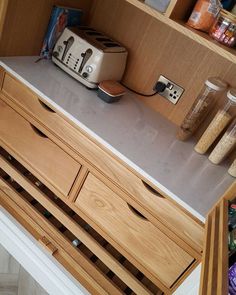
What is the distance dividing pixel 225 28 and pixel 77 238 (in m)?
1.09

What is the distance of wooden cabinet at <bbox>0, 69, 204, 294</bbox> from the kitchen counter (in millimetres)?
43

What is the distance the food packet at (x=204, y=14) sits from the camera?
106 cm

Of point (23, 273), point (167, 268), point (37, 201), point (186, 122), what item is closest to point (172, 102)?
point (186, 122)

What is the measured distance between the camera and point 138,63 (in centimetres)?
144

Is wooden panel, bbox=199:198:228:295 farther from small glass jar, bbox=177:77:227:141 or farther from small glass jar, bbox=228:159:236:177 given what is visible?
small glass jar, bbox=177:77:227:141

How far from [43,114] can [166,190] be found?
61 cm

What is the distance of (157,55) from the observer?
1373 mm

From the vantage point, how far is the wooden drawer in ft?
3.28

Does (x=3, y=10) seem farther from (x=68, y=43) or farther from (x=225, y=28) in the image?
(x=225, y=28)

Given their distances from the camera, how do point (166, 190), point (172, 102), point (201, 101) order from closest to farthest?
1. point (166, 190)
2. point (201, 101)
3. point (172, 102)

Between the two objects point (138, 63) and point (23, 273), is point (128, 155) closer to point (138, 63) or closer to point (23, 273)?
point (138, 63)

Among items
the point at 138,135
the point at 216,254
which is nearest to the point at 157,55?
the point at 138,135

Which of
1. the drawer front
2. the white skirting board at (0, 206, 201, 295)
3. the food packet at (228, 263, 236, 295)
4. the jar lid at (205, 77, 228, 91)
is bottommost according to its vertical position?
the white skirting board at (0, 206, 201, 295)

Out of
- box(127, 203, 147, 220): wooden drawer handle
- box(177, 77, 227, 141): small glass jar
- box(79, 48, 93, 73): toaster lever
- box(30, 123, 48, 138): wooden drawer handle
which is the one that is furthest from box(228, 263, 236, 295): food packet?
box(79, 48, 93, 73): toaster lever
